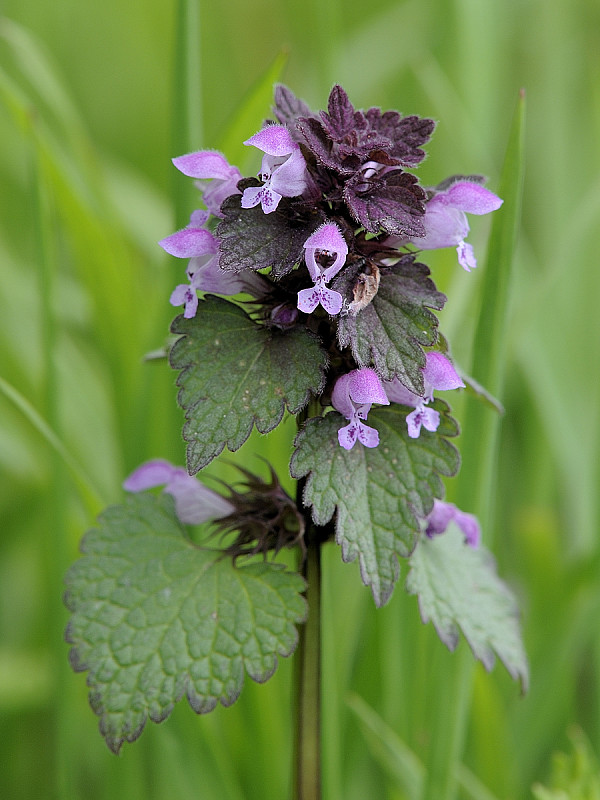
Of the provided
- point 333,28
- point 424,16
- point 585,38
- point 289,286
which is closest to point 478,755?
point 289,286

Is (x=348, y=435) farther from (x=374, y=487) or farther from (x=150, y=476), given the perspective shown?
(x=150, y=476)

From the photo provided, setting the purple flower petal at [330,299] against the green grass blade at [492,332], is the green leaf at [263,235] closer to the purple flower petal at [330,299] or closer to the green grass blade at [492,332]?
the purple flower petal at [330,299]

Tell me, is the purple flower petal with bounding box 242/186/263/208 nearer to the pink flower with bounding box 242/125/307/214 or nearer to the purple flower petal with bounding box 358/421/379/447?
the pink flower with bounding box 242/125/307/214

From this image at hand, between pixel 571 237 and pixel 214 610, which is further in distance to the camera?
pixel 571 237

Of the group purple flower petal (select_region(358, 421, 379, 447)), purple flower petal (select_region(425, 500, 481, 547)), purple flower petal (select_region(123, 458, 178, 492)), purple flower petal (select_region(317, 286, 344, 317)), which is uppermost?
purple flower petal (select_region(317, 286, 344, 317))

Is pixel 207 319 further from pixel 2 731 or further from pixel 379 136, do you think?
pixel 2 731

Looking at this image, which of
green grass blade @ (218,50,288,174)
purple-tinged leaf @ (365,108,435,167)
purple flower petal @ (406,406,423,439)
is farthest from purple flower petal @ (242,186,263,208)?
green grass blade @ (218,50,288,174)

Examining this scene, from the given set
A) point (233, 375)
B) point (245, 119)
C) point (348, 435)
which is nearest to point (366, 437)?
point (348, 435)
